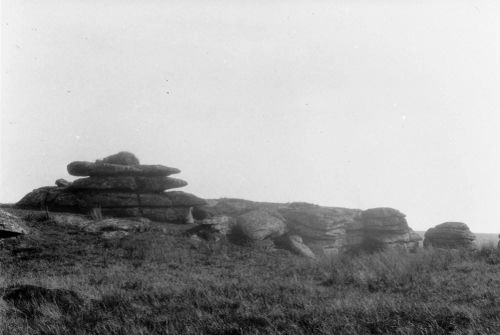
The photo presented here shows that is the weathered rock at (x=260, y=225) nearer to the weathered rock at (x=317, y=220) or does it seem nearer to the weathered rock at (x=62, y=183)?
the weathered rock at (x=317, y=220)

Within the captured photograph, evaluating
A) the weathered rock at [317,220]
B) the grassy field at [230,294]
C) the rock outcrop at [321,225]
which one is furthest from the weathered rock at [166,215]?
the weathered rock at [317,220]

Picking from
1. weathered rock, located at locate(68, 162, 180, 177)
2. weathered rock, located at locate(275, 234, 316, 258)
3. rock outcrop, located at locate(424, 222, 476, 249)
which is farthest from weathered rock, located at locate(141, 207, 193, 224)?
rock outcrop, located at locate(424, 222, 476, 249)

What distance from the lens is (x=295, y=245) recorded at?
74.0 ft

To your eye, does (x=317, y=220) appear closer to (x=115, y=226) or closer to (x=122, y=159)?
(x=115, y=226)

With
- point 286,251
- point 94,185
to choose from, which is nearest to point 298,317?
point 286,251

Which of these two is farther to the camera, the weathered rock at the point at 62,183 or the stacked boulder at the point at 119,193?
the weathered rock at the point at 62,183

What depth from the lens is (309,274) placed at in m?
13.2

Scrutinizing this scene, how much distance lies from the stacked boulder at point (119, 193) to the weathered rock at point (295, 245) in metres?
6.37

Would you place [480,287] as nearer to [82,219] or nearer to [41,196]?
[82,219]

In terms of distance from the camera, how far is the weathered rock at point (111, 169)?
24.7 meters

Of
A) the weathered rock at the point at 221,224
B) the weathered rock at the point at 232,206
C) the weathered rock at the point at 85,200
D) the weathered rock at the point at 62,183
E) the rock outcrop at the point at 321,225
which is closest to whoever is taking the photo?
the weathered rock at the point at 221,224

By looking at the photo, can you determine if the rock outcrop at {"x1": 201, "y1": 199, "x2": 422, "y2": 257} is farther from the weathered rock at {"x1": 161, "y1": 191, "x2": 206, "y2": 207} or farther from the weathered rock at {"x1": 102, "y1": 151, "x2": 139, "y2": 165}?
the weathered rock at {"x1": 102, "y1": 151, "x2": 139, "y2": 165}

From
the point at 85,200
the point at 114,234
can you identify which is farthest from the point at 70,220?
the point at 85,200

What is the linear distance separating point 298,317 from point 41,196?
22302 millimetres
